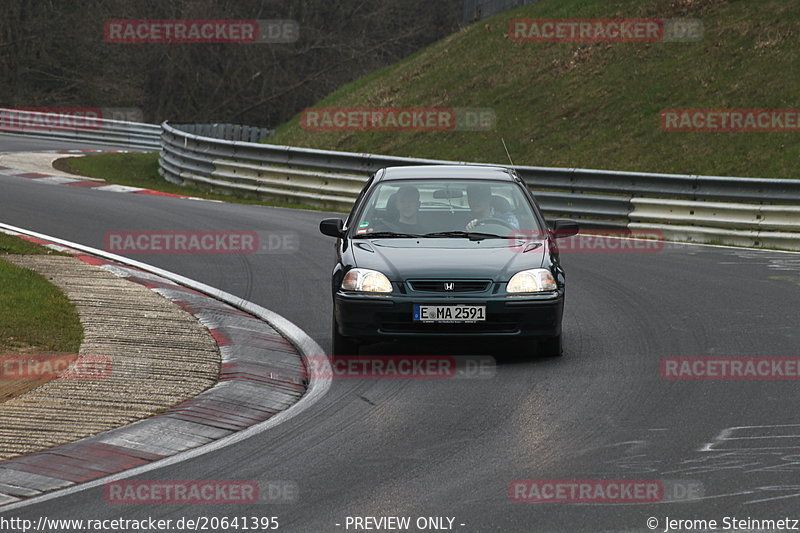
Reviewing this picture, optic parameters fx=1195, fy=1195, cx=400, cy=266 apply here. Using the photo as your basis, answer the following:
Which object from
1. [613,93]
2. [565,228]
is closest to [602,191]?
[613,93]

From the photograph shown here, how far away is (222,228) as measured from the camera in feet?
57.0

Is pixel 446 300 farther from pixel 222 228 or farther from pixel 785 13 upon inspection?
pixel 785 13

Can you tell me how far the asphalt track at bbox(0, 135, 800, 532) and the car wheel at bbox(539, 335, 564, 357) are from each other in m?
0.08

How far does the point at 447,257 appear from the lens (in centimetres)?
941

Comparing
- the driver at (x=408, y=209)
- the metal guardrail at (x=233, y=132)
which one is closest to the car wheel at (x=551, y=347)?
the driver at (x=408, y=209)

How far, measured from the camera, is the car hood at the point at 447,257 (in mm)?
9195

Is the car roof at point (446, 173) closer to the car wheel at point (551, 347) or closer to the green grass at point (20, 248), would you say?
the car wheel at point (551, 347)

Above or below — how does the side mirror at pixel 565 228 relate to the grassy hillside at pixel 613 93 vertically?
below

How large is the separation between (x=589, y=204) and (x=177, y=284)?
843 centimetres

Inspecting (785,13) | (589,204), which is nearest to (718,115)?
(785,13)

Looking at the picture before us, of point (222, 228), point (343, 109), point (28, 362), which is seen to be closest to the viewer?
point (28, 362)

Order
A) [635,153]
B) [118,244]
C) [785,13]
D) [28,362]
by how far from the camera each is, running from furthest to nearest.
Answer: [785,13]
[635,153]
[118,244]
[28,362]

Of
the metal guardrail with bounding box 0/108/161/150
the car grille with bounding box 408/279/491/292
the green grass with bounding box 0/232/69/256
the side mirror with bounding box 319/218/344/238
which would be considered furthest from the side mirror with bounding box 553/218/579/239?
the metal guardrail with bounding box 0/108/161/150

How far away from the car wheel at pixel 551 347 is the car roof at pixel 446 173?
6.06ft
